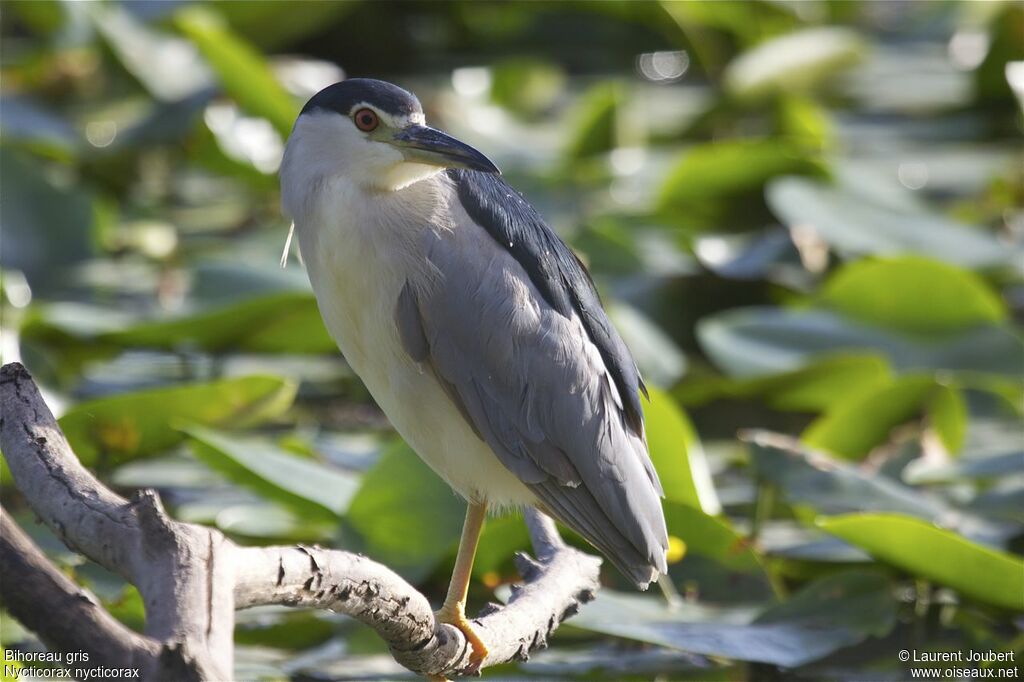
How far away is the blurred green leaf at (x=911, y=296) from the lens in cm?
371

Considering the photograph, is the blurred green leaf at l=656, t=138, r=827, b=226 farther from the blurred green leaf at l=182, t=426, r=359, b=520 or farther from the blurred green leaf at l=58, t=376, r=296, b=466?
the blurred green leaf at l=182, t=426, r=359, b=520

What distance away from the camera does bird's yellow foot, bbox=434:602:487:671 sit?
2.17 m

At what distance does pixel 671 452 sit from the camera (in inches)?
110

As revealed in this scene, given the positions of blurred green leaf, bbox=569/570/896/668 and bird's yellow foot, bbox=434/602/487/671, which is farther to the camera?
blurred green leaf, bbox=569/570/896/668

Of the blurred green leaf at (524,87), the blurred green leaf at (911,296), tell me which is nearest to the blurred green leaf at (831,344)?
the blurred green leaf at (911,296)

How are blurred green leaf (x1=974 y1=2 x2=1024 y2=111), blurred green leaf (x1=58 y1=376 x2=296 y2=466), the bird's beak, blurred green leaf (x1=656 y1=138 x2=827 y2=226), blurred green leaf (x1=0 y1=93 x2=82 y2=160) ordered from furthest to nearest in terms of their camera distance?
1. blurred green leaf (x1=974 y1=2 x2=1024 y2=111)
2. blurred green leaf (x1=0 y1=93 x2=82 y2=160)
3. blurred green leaf (x1=656 y1=138 x2=827 y2=226)
4. blurred green leaf (x1=58 y1=376 x2=296 y2=466)
5. the bird's beak

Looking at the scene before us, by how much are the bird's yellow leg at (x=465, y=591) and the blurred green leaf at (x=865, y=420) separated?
3.72 ft

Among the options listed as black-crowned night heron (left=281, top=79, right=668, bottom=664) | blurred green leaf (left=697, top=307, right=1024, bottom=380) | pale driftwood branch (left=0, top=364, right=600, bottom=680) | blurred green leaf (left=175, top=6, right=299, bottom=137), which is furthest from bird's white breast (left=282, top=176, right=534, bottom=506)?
blurred green leaf (left=175, top=6, right=299, bottom=137)

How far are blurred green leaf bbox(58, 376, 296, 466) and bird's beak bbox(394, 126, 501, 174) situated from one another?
3.41ft

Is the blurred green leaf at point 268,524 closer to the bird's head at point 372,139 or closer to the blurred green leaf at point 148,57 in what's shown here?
the bird's head at point 372,139

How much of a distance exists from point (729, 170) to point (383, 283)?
2.66m

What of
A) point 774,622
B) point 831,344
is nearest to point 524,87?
point 831,344

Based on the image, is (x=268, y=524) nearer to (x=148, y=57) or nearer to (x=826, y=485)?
(x=826, y=485)

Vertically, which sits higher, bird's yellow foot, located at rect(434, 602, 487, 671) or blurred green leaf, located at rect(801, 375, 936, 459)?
blurred green leaf, located at rect(801, 375, 936, 459)
